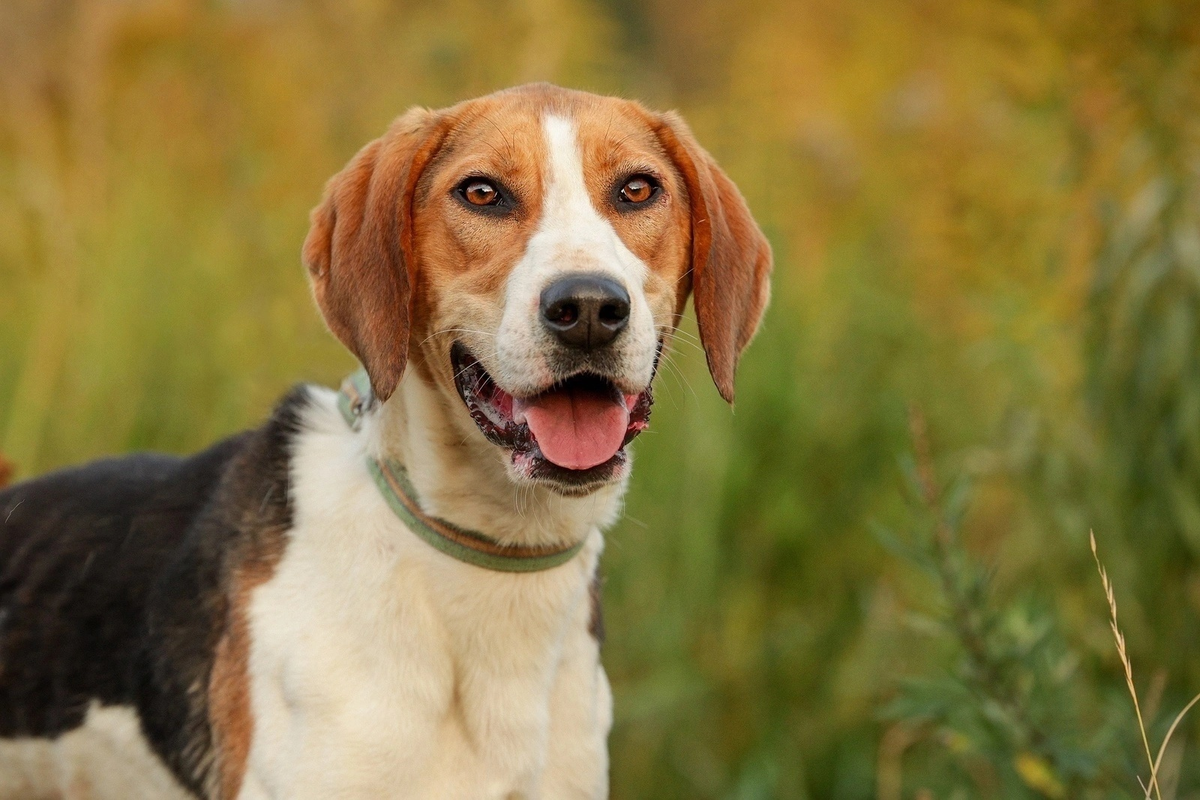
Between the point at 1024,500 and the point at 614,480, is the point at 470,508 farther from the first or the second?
the point at 1024,500

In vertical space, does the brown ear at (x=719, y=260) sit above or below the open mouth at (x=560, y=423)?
above

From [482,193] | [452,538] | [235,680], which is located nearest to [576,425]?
[452,538]

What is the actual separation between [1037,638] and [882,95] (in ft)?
14.1

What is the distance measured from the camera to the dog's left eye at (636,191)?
10.2 ft

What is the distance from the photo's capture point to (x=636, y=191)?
10.3ft

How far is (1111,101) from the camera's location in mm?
4980

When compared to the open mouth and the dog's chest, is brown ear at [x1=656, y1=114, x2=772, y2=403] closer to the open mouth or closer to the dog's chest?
the open mouth

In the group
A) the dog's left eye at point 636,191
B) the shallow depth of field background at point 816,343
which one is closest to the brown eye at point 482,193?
the dog's left eye at point 636,191

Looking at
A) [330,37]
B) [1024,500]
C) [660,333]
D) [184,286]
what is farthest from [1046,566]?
[330,37]

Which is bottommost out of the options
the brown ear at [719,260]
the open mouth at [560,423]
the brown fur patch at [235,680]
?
the brown fur patch at [235,680]

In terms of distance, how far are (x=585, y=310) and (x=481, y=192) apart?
1.58ft

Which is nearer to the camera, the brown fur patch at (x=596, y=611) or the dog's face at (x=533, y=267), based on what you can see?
the dog's face at (x=533, y=267)

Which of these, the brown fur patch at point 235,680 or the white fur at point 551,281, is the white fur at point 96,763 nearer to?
the brown fur patch at point 235,680

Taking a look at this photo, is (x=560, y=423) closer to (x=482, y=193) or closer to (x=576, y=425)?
(x=576, y=425)
